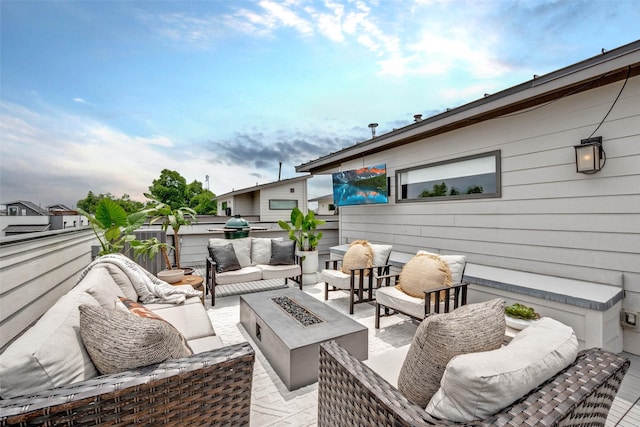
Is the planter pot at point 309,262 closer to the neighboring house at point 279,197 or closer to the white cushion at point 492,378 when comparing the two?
the white cushion at point 492,378

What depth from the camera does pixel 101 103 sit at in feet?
16.0

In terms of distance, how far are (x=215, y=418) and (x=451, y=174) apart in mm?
4646

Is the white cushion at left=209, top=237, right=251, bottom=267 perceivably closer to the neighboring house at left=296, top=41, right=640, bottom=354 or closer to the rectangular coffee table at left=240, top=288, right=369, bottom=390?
the rectangular coffee table at left=240, top=288, right=369, bottom=390

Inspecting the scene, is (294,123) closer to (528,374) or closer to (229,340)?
(229,340)

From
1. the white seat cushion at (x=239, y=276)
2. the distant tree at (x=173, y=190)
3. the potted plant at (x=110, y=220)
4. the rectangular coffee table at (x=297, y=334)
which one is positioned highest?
the distant tree at (x=173, y=190)

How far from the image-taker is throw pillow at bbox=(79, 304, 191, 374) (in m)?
1.33

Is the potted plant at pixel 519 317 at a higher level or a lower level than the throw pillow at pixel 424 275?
lower

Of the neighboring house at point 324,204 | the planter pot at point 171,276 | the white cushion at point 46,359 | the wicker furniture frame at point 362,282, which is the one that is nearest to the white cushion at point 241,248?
the planter pot at point 171,276

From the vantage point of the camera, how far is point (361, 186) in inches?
252

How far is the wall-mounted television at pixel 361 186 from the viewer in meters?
5.99

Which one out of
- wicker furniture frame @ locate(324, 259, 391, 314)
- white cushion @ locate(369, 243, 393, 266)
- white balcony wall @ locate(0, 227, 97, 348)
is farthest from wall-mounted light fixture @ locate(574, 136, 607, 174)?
white balcony wall @ locate(0, 227, 97, 348)

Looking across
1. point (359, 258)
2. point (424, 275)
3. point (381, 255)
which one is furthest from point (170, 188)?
point (424, 275)

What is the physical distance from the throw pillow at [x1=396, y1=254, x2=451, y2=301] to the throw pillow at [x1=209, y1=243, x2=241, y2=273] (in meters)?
2.74

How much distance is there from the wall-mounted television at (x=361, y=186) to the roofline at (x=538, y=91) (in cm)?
78
